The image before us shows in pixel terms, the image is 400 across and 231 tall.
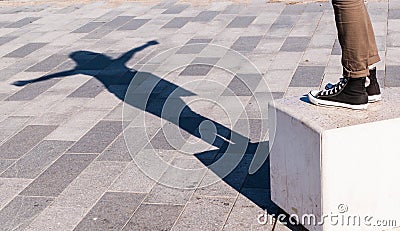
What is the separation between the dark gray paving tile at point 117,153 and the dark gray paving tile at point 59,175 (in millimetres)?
100

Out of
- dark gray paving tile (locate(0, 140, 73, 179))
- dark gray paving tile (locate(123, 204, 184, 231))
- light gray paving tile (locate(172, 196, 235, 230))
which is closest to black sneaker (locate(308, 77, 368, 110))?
light gray paving tile (locate(172, 196, 235, 230))

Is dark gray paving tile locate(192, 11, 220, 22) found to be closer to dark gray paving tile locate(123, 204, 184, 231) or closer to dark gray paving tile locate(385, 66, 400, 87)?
dark gray paving tile locate(385, 66, 400, 87)

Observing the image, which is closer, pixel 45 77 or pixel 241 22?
pixel 45 77

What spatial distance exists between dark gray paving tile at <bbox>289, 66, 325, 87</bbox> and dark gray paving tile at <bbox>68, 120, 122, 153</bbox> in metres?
1.96

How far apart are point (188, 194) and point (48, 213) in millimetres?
977

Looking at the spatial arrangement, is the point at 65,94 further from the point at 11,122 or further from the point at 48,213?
the point at 48,213

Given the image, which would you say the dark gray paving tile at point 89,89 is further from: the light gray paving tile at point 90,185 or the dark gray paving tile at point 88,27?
the dark gray paving tile at point 88,27

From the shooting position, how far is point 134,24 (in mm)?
10641

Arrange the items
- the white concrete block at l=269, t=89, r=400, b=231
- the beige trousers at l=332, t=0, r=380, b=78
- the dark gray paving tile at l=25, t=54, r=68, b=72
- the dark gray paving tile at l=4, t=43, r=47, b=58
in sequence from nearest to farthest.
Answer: the white concrete block at l=269, t=89, r=400, b=231 → the beige trousers at l=332, t=0, r=380, b=78 → the dark gray paving tile at l=25, t=54, r=68, b=72 → the dark gray paving tile at l=4, t=43, r=47, b=58

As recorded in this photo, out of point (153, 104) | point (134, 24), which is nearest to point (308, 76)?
point (153, 104)

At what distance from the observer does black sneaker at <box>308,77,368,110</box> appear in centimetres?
415

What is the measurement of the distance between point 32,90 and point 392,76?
387 centimetres

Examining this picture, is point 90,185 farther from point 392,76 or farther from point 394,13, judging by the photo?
point 394,13

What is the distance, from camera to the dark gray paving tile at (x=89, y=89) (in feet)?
24.1
